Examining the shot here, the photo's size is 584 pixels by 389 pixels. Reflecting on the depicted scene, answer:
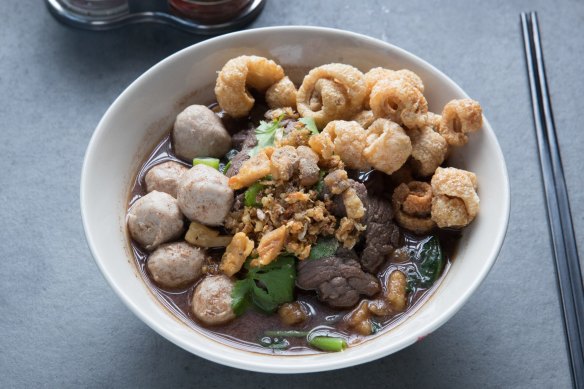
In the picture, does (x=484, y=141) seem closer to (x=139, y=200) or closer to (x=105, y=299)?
(x=139, y=200)

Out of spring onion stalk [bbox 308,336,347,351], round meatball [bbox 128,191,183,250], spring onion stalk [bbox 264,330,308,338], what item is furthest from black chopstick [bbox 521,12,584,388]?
round meatball [bbox 128,191,183,250]

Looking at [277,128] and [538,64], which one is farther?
[538,64]

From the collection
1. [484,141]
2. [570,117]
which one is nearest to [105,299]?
[484,141]

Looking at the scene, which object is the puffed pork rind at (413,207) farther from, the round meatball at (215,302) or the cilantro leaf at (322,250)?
the round meatball at (215,302)

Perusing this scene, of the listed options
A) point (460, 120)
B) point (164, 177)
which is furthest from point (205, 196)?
point (460, 120)

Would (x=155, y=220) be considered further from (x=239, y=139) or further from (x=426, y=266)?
(x=426, y=266)

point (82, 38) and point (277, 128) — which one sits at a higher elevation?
point (277, 128)

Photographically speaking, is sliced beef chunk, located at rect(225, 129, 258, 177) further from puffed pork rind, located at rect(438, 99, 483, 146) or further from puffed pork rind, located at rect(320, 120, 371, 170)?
puffed pork rind, located at rect(438, 99, 483, 146)
